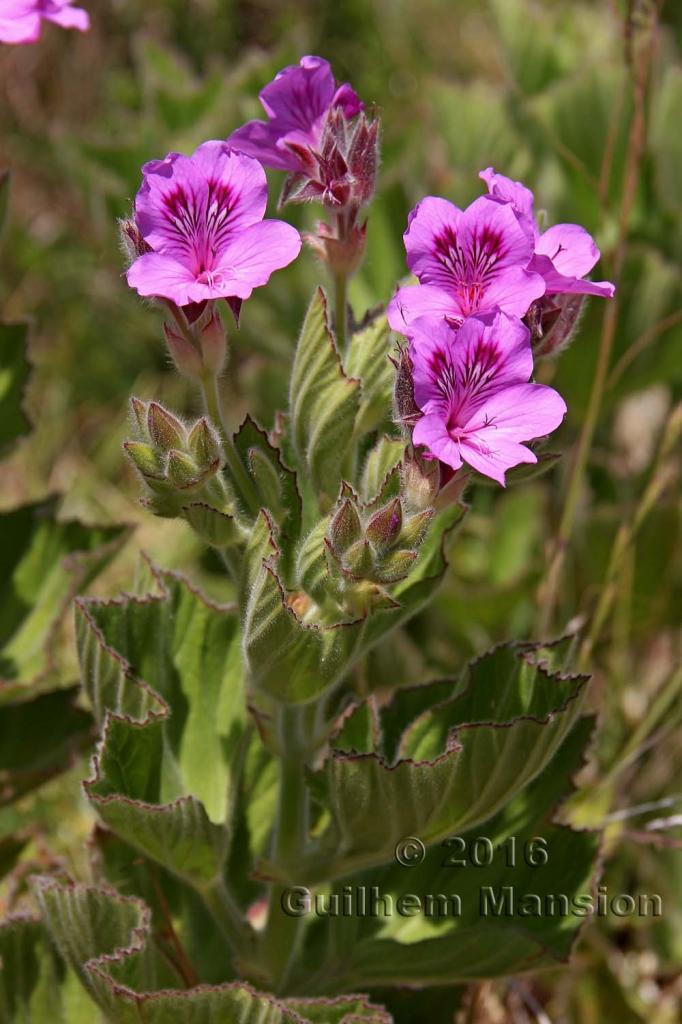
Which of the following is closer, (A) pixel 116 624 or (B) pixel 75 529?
(A) pixel 116 624

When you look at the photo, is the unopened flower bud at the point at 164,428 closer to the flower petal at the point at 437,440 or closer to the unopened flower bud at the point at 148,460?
the unopened flower bud at the point at 148,460

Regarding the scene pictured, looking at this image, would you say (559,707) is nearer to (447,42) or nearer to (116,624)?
(116,624)

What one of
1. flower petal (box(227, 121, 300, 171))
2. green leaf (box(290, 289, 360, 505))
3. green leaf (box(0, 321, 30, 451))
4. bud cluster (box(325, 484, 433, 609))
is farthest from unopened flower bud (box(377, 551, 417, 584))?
green leaf (box(0, 321, 30, 451))

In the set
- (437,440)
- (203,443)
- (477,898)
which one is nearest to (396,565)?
(437,440)

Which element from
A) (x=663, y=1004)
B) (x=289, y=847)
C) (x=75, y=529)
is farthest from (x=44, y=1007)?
(x=663, y=1004)

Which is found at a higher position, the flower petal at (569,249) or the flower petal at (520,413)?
the flower petal at (569,249)

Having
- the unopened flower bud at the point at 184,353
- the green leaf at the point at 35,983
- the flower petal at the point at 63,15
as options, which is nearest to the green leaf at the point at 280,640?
the unopened flower bud at the point at 184,353

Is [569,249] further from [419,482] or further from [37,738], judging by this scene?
[37,738]
